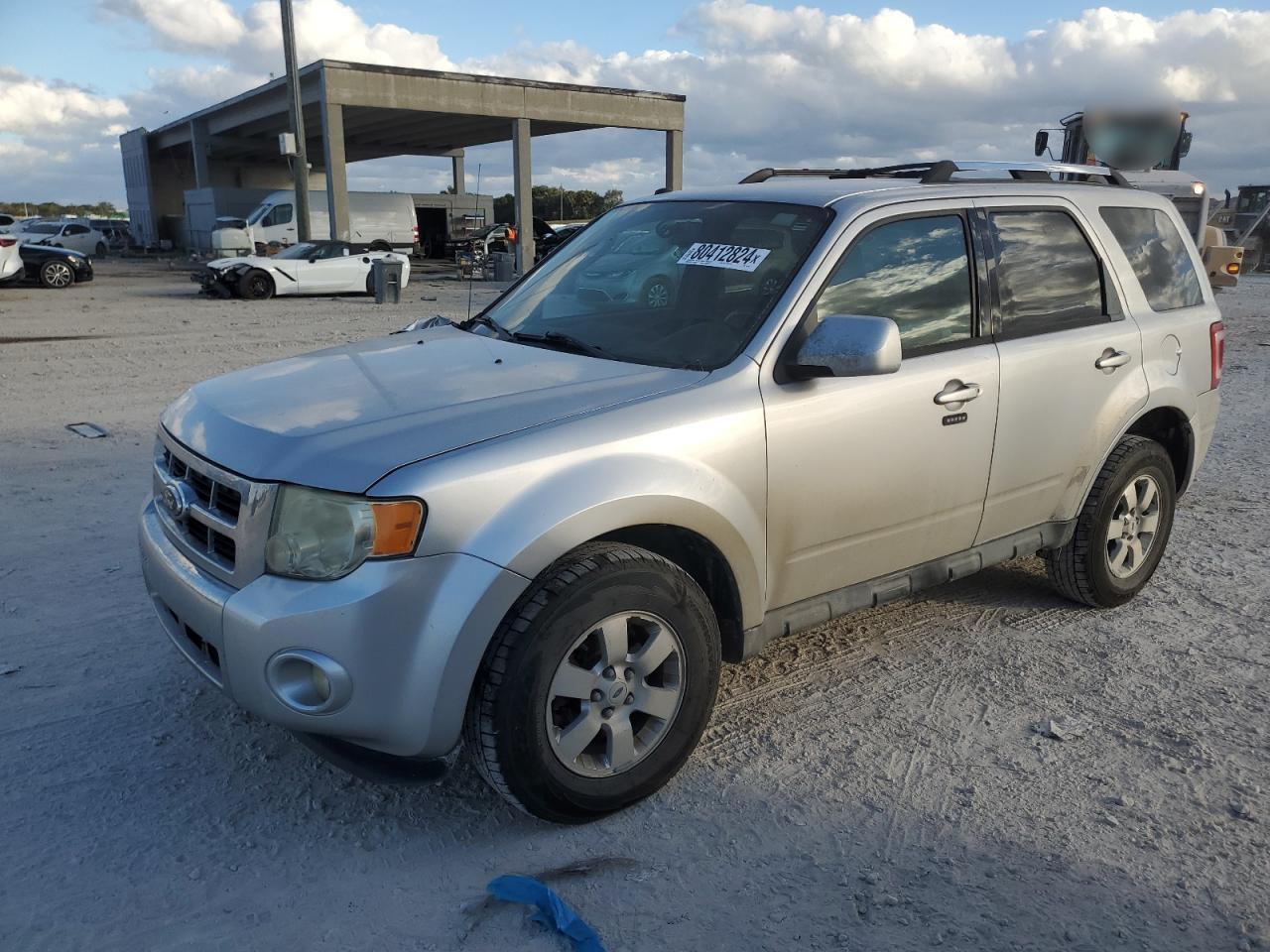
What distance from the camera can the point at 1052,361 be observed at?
4070 mm

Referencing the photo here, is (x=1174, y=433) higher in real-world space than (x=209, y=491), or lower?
lower

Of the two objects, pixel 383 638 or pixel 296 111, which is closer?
pixel 383 638

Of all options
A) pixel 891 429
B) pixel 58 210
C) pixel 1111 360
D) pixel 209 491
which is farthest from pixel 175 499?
pixel 58 210

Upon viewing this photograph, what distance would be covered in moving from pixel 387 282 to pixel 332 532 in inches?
675

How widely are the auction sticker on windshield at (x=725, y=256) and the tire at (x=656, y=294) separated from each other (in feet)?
0.36

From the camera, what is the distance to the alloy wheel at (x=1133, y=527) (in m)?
4.64

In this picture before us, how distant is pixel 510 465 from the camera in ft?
8.97

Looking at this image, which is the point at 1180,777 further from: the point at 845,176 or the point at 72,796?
the point at 72,796

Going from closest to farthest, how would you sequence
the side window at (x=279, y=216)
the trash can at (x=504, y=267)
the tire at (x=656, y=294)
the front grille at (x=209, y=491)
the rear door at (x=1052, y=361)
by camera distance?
the front grille at (x=209, y=491) → the tire at (x=656, y=294) → the rear door at (x=1052, y=361) → the trash can at (x=504, y=267) → the side window at (x=279, y=216)

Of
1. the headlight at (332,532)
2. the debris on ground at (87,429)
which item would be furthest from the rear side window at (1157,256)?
the debris on ground at (87,429)

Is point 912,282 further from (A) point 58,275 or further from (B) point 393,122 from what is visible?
(B) point 393,122

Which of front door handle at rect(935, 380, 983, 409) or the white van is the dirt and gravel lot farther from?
the white van

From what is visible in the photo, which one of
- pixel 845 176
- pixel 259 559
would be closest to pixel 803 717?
pixel 259 559

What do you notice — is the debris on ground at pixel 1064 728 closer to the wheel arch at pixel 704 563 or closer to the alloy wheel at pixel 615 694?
the wheel arch at pixel 704 563
